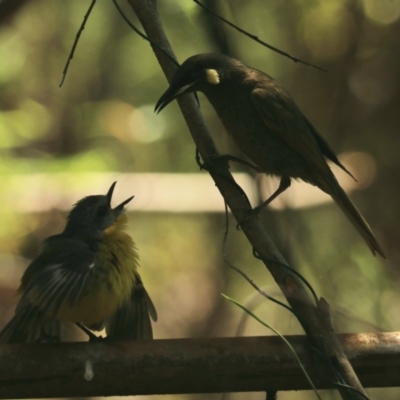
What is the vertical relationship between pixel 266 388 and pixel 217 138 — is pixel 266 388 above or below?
above

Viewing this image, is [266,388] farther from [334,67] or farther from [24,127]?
[24,127]

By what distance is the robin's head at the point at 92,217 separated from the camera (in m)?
3.51

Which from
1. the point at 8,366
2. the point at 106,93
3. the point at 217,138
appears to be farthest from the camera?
the point at 106,93

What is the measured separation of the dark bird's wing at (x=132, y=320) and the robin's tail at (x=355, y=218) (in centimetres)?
102

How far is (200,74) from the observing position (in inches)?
141

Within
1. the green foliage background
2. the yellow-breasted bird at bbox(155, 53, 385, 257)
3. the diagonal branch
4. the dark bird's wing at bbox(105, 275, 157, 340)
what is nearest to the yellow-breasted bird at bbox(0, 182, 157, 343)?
the dark bird's wing at bbox(105, 275, 157, 340)

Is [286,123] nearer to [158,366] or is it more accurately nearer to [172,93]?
[172,93]

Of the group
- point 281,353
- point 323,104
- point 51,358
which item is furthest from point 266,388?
point 323,104

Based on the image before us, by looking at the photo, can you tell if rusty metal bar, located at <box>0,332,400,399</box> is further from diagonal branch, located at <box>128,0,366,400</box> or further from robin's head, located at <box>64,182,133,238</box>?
robin's head, located at <box>64,182,133,238</box>

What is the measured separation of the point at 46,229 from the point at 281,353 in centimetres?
465

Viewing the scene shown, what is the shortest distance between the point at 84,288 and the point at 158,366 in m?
0.67

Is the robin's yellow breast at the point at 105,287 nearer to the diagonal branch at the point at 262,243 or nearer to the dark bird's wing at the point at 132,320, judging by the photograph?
the dark bird's wing at the point at 132,320

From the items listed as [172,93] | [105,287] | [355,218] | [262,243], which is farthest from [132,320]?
[355,218]

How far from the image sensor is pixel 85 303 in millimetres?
3070
